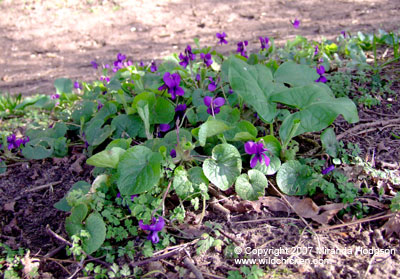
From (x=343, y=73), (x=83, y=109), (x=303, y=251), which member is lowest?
(x=303, y=251)

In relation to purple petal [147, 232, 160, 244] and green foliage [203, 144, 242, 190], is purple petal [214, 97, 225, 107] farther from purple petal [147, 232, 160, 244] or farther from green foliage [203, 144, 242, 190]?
purple petal [147, 232, 160, 244]

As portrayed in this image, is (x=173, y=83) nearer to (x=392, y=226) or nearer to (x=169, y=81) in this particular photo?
(x=169, y=81)

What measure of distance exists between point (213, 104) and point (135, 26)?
3.80 m

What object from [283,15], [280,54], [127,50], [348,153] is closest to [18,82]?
[127,50]

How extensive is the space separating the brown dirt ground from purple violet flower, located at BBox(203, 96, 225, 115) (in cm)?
251

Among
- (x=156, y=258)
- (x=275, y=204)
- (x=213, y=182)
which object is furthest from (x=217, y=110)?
(x=156, y=258)

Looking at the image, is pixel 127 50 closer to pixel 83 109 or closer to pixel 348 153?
pixel 83 109

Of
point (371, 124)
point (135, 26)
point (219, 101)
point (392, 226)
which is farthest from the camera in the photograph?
point (135, 26)

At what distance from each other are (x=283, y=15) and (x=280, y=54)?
92.7 inches

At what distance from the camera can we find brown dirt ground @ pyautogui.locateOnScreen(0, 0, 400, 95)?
15.1 ft

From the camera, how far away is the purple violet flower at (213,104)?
82.4 inches

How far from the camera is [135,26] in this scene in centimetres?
547

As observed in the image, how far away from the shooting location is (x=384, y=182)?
1957 millimetres

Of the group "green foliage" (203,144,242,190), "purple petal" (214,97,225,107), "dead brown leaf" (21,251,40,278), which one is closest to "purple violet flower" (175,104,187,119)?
"purple petal" (214,97,225,107)
